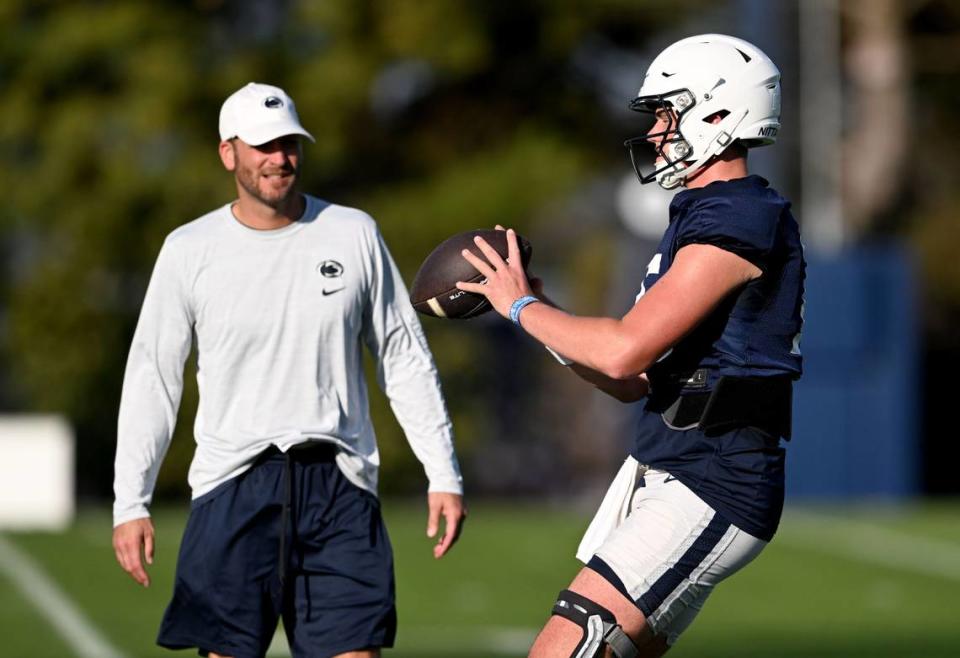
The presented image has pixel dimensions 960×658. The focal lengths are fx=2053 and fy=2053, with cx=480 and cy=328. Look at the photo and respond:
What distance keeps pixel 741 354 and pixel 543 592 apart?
7.75 m

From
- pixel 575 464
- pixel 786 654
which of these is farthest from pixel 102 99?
pixel 786 654

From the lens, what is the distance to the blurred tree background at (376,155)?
2267cm

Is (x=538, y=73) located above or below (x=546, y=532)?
above

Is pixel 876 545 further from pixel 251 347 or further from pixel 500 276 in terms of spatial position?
pixel 500 276

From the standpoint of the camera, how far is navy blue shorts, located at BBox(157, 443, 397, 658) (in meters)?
6.14

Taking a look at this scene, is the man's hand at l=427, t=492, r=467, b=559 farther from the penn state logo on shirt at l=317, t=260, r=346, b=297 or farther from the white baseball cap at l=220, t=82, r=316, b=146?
the white baseball cap at l=220, t=82, r=316, b=146

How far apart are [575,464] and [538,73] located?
17.1ft

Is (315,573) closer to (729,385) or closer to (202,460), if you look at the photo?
(202,460)

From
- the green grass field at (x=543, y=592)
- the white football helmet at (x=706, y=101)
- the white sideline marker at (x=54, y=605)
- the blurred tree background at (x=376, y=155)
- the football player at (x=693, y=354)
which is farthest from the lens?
the blurred tree background at (x=376, y=155)

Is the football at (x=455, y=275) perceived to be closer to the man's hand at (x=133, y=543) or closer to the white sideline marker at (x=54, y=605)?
the man's hand at (x=133, y=543)

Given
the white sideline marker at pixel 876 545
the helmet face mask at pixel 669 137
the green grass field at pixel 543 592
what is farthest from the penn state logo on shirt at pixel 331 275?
the white sideline marker at pixel 876 545

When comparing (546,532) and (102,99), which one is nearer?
(546,532)

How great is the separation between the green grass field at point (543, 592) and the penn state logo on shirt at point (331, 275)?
431cm

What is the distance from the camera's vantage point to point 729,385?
5.30m
